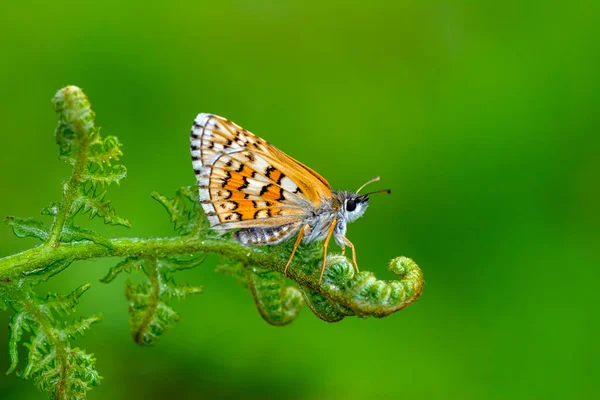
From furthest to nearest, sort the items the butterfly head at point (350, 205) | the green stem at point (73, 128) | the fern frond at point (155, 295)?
the butterfly head at point (350, 205) → the fern frond at point (155, 295) → the green stem at point (73, 128)

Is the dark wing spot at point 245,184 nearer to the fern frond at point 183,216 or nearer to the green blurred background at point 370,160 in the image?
the fern frond at point 183,216

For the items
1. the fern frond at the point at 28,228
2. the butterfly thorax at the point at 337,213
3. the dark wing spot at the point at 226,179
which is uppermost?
the butterfly thorax at the point at 337,213

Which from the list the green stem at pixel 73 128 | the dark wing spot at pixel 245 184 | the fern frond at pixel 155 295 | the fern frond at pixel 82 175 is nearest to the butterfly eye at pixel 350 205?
the dark wing spot at pixel 245 184

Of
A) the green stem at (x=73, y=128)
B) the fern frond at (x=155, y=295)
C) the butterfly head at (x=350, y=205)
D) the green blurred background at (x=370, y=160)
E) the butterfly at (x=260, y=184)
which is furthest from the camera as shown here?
the green blurred background at (x=370, y=160)

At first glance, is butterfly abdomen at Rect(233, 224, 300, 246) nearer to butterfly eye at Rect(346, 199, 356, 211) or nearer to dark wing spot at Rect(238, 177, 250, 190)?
dark wing spot at Rect(238, 177, 250, 190)

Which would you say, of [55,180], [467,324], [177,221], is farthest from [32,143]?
[467,324]

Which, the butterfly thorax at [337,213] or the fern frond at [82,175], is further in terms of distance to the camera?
the butterfly thorax at [337,213]

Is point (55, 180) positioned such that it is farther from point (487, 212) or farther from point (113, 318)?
point (487, 212)
